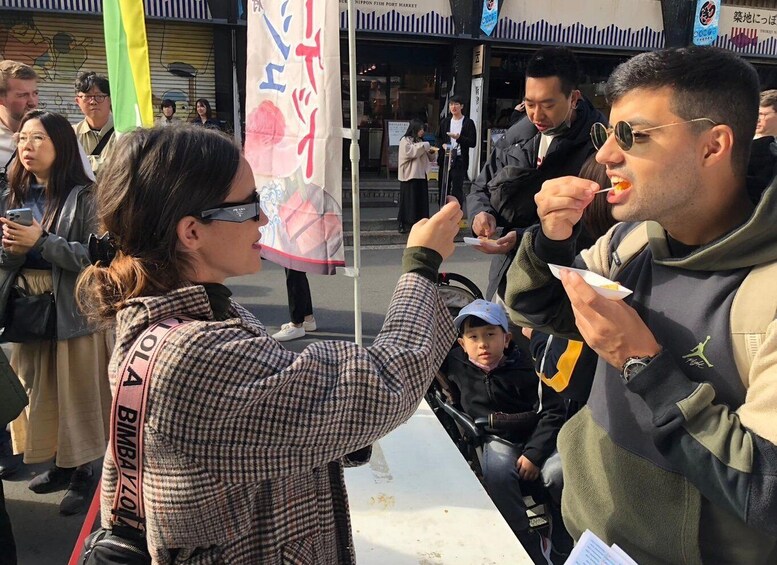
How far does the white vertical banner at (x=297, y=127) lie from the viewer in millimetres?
2330

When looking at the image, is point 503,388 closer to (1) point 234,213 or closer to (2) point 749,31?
(1) point 234,213

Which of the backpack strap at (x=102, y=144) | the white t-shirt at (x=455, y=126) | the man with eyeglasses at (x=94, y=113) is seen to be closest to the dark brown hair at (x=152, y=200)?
the man with eyeglasses at (x=94, y=113)

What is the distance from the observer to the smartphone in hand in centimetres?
276

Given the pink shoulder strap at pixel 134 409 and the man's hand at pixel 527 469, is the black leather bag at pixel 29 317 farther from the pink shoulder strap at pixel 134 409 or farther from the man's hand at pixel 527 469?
the man's hand at pixel 527 469

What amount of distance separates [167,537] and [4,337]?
8.00 ft

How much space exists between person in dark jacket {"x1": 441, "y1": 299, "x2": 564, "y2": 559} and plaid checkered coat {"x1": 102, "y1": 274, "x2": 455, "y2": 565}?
1.67 metres

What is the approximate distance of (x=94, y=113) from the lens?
433cm

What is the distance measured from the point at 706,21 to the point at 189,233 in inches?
621

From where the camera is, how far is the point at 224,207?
1.26 metres

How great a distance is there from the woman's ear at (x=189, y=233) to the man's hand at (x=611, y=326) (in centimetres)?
79

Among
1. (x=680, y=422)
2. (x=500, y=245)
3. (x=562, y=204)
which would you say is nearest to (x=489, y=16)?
(x=500, y=245)

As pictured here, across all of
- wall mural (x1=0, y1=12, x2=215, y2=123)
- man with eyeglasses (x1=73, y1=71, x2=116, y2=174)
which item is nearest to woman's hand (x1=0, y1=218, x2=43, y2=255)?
man with eyeglasses (x1=73, y1=71, x2=116, y2=174)

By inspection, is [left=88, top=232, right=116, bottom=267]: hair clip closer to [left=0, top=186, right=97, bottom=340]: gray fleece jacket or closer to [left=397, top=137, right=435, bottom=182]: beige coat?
[left=0, top=186, right=97, bottom=340]: gray fleece jacket

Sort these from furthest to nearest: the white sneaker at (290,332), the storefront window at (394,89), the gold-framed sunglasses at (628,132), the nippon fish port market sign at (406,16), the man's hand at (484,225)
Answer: the storefront window at (394,89)
the nippon fish port market sign at (406,16)
the white sneaker at (290,332)
the man's hand at (484,225)
the gold-framed sunglasses at (628,132)
